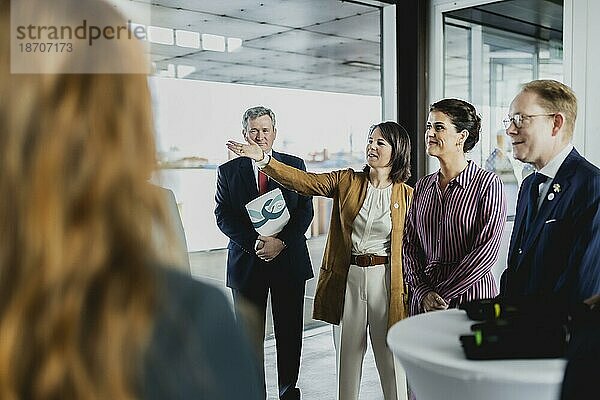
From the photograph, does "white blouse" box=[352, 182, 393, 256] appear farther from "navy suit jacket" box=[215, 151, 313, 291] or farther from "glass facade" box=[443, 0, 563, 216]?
A: "glass facade" box=[443, 0, 563, 216]

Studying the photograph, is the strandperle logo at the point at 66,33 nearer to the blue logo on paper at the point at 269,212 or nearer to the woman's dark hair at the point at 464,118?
the woman's dark hair at the point at 464,118

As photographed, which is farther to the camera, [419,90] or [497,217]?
[419,90]

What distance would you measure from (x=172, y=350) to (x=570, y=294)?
6.08ft

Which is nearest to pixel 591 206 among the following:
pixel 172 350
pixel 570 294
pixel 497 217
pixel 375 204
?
pixel 570 294

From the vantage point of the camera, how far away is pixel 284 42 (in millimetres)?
3266

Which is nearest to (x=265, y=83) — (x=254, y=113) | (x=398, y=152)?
(x=254, y=113)

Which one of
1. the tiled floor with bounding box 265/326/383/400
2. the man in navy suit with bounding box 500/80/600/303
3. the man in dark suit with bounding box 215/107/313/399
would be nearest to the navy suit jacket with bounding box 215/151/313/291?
the man in dark suit with bounding box 215/107/313/399

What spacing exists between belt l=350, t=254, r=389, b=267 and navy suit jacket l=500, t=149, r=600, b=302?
594 millimetres

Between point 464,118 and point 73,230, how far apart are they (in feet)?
8.03

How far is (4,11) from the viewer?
17.6 inches

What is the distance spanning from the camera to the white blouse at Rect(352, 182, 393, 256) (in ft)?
9.05

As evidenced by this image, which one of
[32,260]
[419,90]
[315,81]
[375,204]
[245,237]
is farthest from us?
[419,90]

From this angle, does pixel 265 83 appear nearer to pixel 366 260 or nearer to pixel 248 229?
pixel 248 229

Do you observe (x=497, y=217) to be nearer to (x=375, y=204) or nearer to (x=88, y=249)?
(x=375, y=204)
